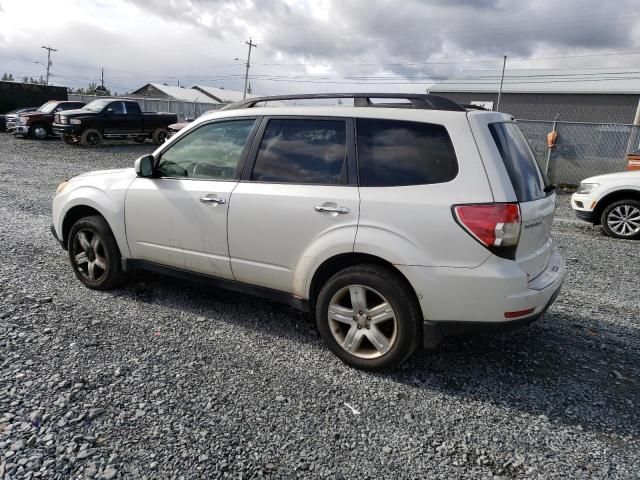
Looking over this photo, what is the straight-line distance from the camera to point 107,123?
1917 cm

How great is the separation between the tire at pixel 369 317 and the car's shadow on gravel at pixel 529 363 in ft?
0.78

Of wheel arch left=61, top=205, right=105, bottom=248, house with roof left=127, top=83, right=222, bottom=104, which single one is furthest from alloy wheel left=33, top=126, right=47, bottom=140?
house with roof left=127, top=83, right=222, bottom=104

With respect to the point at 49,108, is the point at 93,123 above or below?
below

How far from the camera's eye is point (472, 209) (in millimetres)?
2824

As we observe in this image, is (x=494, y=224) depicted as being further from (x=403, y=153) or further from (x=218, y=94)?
(x=218, y=94)

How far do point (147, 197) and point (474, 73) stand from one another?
5212 cm

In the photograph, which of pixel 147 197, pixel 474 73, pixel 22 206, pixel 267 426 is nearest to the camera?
pixel 267 426

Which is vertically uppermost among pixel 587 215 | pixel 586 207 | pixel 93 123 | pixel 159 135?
pixel 93 123

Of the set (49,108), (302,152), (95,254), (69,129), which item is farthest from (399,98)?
(49,108)

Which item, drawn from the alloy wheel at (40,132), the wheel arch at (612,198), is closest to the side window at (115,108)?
the alloy wheel at (40,132)

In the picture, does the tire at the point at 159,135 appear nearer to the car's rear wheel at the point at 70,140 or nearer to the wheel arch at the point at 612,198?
the car's rear wheel at the point at 70,140

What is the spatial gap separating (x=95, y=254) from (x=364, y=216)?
280 cm

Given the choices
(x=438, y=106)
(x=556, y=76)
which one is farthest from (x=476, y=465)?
(x=556, y=76)

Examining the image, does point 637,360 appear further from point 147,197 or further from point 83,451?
point 147,197
